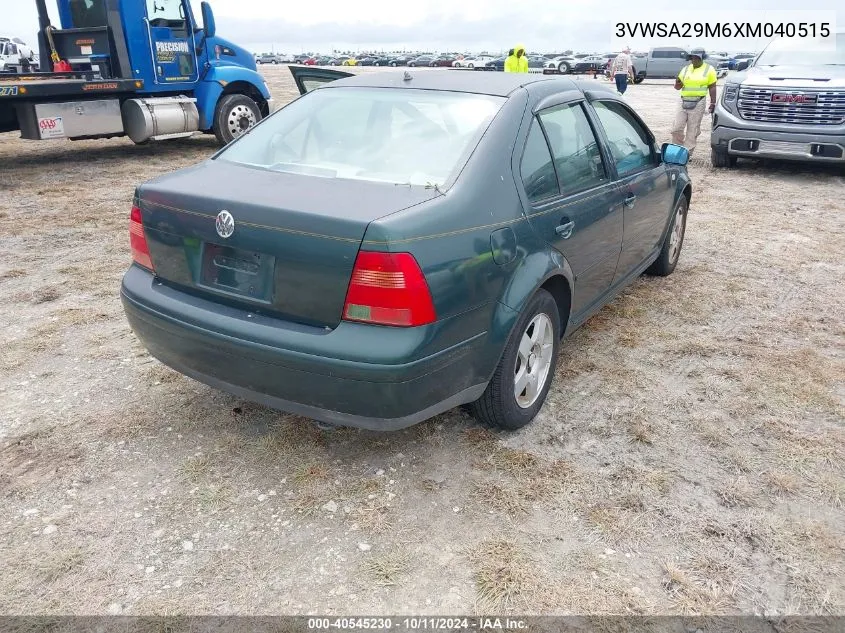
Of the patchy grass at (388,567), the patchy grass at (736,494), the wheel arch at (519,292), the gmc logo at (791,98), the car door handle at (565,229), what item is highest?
the gmc logo at (791,98)

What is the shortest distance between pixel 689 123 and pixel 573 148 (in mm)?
8699

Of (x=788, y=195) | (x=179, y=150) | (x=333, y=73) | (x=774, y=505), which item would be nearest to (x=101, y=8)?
(x=179, y=150)

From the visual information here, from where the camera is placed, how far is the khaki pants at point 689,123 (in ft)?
35.7

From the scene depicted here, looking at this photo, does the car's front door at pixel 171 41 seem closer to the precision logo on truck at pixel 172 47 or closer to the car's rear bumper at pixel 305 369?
the precision logo on truck at pixel 172 47

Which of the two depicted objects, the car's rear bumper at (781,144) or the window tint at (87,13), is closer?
the car's rear bumper at (781,144)

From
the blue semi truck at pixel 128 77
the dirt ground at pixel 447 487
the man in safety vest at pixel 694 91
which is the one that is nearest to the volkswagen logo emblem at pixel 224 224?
the dirt ground at pixel 447 487

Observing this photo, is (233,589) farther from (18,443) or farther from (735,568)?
(735,568)

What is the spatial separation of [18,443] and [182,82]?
9313 mm

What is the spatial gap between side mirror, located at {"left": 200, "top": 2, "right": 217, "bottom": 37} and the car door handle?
9888 mm

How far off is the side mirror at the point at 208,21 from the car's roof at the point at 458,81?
28.2 ft

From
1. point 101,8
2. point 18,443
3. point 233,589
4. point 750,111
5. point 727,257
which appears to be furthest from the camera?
point 101,8

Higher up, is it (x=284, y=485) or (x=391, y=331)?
(x=391, y=331)

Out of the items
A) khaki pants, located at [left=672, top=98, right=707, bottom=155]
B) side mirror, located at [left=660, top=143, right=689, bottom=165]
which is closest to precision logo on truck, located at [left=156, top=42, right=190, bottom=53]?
khaki pants, located at [left=672, top=98, right=707, bottom=155]

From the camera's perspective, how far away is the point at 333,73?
16.6 feet
